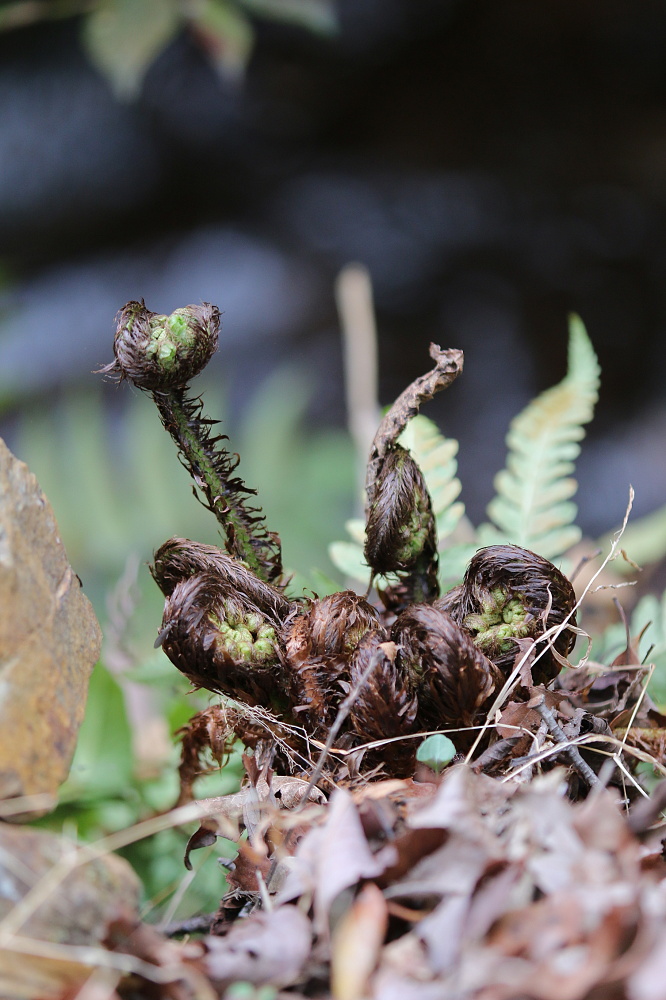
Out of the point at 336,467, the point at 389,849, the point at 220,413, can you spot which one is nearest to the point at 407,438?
the point at 389,849

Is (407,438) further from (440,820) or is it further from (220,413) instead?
(220,413)

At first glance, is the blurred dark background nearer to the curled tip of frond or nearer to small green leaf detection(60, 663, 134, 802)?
small green leaf detection(60, 663, 134, 802)

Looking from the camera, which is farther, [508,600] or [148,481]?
[148,481]

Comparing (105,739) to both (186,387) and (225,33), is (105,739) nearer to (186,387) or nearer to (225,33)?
(186,387)

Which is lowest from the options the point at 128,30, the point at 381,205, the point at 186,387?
the point at 186,387

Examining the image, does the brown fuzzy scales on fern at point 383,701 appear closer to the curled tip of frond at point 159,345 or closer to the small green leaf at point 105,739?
the curled tip of frond at point 159,345

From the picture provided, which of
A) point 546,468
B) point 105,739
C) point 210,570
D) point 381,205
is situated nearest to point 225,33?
point 381,205

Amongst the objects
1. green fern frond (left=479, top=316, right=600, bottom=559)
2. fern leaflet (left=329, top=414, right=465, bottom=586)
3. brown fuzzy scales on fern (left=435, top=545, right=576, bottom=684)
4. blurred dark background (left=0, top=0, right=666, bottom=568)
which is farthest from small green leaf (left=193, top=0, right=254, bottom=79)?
brown fuzzy scales on fern (left=435, top=545, right=576, bottom=684)
